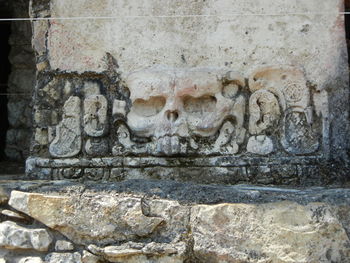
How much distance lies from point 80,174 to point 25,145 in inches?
41.2

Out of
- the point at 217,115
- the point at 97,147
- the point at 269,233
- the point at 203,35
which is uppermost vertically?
the point at 203,35

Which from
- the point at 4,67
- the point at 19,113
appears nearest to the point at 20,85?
the point at 19,113

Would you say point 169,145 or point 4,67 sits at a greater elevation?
point 4,67

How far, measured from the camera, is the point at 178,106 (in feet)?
8.54

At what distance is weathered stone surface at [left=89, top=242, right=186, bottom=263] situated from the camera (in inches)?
81.0

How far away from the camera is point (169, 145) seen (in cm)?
258

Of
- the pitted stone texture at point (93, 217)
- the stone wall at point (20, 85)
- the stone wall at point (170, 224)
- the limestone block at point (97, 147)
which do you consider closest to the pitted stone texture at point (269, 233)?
the stone wall at point (170, 224)

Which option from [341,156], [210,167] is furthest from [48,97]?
[341,156]

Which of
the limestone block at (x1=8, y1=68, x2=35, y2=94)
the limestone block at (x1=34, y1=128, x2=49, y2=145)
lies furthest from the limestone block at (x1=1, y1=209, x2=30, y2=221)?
the limestone block at (x1=8, y1=68, x2=35, y2=94)

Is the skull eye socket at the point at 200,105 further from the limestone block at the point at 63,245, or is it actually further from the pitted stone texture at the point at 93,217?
the limestone block at the point at 63,245

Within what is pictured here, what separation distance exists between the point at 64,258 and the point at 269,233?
0.75 meters

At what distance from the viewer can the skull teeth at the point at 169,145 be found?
2572 mm

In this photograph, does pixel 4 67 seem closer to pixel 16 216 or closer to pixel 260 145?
pixel 16 216

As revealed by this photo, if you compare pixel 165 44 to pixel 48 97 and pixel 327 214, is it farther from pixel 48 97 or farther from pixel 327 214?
pixel 327 214
